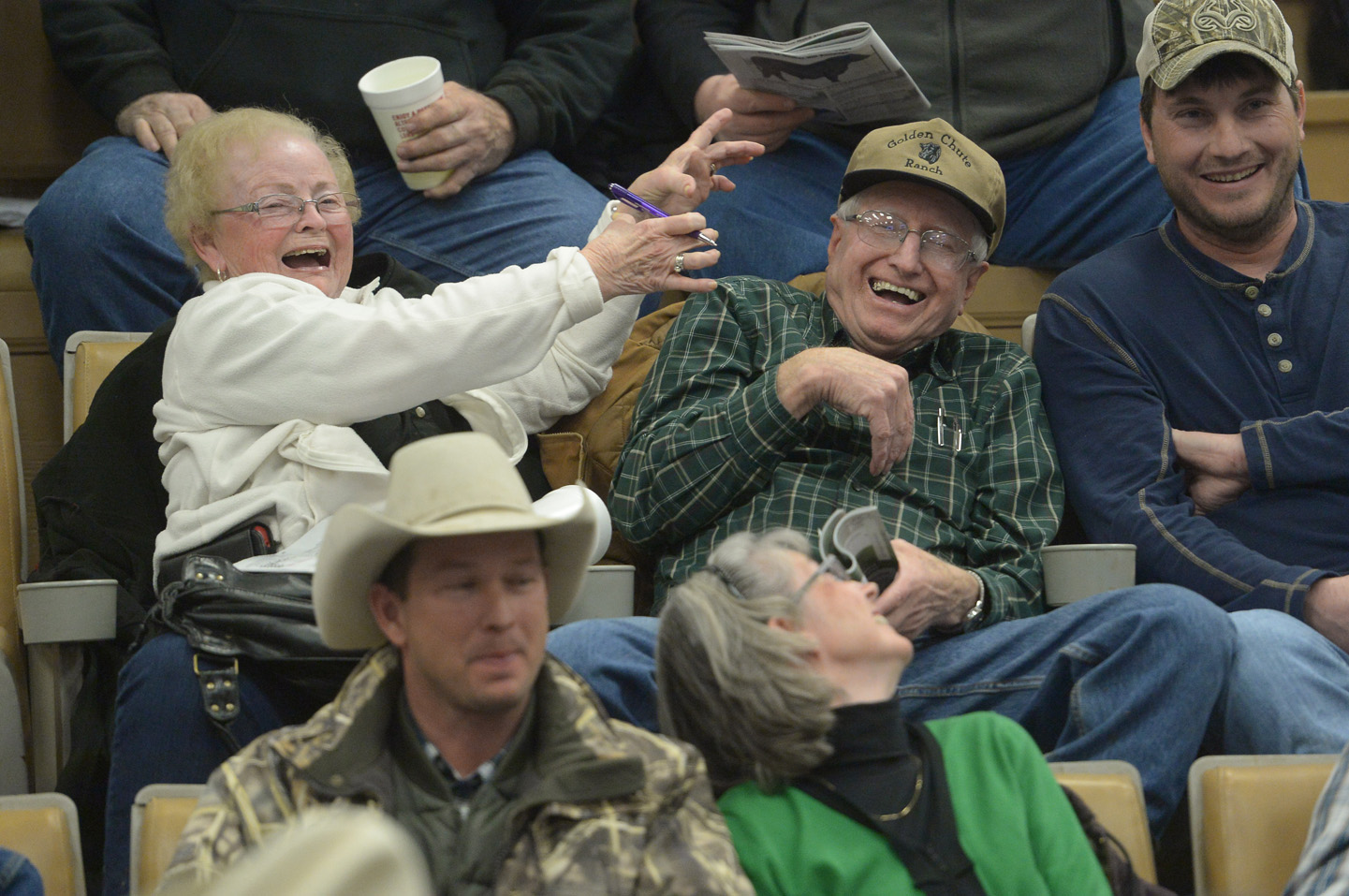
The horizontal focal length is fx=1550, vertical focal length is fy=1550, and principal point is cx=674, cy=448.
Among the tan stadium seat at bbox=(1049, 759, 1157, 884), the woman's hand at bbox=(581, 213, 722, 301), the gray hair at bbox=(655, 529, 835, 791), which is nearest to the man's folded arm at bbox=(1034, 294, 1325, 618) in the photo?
the tan stadium seat at bbox=(1049, 759, 1157, 884)

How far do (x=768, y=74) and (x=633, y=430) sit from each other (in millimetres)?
837

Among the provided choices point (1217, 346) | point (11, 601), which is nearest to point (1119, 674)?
point (1217, 346)

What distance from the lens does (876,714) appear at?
173cm

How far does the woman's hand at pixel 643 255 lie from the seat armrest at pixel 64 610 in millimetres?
862

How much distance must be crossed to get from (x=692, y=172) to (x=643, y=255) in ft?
1.14

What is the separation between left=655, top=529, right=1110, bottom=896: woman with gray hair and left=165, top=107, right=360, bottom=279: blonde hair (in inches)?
45.5

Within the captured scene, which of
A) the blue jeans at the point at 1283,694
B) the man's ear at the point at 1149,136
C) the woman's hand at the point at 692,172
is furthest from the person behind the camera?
the man's ear at the point at 1149,136

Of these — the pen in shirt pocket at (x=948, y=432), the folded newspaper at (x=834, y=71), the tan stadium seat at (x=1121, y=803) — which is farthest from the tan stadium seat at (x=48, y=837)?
the folded newspaper at (x=834, y=71)

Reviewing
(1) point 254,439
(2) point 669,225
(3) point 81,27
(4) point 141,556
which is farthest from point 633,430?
(3) point 81,27

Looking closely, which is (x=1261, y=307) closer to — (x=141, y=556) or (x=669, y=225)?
(x=669, y=225)

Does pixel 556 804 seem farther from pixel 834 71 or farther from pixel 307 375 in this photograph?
pixel 834 71

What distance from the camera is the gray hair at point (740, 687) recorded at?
168cm

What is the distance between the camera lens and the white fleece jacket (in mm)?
2229

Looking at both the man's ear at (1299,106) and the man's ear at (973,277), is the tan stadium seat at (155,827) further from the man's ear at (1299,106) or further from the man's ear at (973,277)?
the man's ear at (1299,106)
